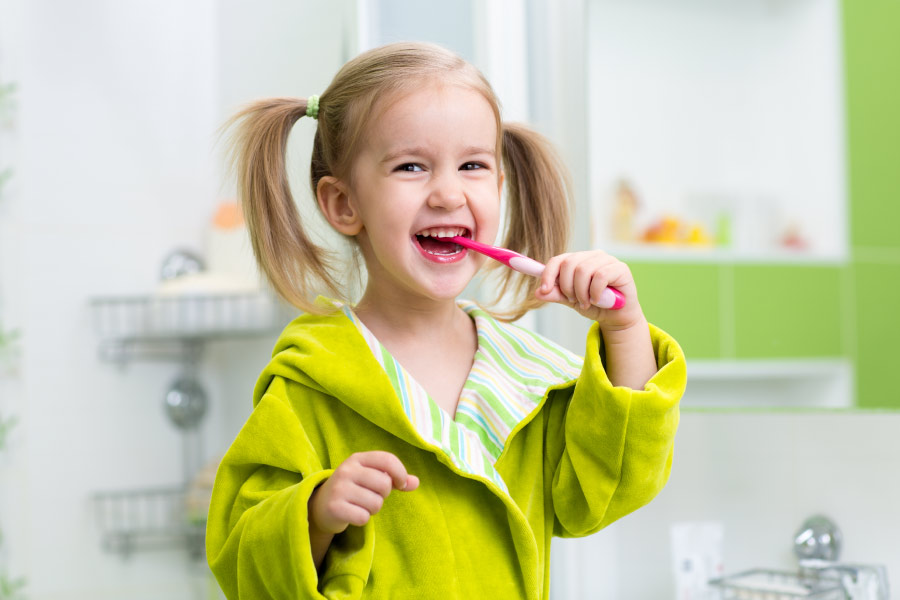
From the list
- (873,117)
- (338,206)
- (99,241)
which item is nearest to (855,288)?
(873,117)

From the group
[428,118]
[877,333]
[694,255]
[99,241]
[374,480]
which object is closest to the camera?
[374,480]

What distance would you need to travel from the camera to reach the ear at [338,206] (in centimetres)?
74

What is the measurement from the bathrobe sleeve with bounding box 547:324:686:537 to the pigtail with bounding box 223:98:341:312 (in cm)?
22

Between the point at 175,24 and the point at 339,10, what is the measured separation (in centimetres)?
76

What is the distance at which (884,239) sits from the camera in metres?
0.91

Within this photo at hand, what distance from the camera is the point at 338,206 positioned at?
750mm

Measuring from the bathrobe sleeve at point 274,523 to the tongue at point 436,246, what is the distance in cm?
13

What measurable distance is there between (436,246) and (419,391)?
104mm

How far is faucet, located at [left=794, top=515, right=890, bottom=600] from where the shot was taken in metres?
0.85

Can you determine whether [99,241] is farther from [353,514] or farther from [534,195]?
[353,514]

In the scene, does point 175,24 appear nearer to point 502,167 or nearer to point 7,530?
point 7,530

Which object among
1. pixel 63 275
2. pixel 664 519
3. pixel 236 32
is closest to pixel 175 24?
pixel 236 32

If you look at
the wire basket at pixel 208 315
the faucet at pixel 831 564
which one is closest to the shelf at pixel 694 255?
the faucet at pixel 831 564

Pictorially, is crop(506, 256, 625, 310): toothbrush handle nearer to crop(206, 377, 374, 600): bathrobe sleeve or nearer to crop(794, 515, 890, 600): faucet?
crop(206, 377, 374, 600): bathrobe sleeve
